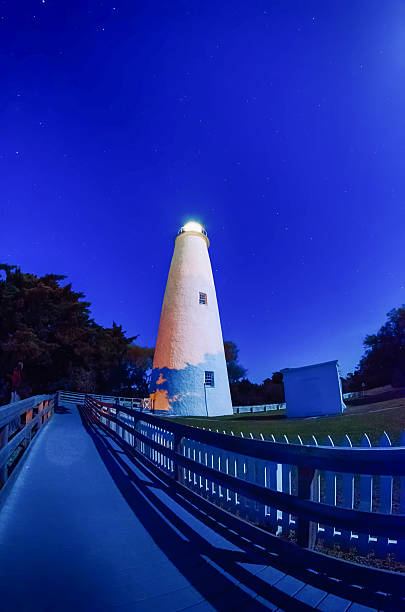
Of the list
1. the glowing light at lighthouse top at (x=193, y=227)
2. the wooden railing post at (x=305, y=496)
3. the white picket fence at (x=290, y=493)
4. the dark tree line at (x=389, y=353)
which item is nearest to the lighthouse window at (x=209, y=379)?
the glowing light at lighthouse top at (x=193, y=227)

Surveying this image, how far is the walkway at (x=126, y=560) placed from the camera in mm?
2119

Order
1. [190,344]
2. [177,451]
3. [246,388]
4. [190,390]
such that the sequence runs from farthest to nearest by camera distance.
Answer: [246,388] < [190,344] < [190,390] < [177,451]

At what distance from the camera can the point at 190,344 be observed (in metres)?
18.4

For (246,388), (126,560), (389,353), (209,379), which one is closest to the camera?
(126,560)

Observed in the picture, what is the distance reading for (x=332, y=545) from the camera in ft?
9.79

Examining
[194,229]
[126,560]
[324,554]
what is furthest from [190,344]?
[324,554]

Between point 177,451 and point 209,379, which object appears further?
point 209,379

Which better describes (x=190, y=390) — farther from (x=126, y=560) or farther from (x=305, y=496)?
(x=305, y=496)

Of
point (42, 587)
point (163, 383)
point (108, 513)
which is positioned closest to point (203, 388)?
point (163, 383)

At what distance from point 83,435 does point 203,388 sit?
9.63 meters

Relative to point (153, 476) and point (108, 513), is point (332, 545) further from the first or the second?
point (153, 476)

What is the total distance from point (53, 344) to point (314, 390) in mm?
18431

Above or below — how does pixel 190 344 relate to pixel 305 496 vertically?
above

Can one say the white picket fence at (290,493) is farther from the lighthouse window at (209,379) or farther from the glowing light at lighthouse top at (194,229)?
the glowing light at lighthouse top at (194,229)
